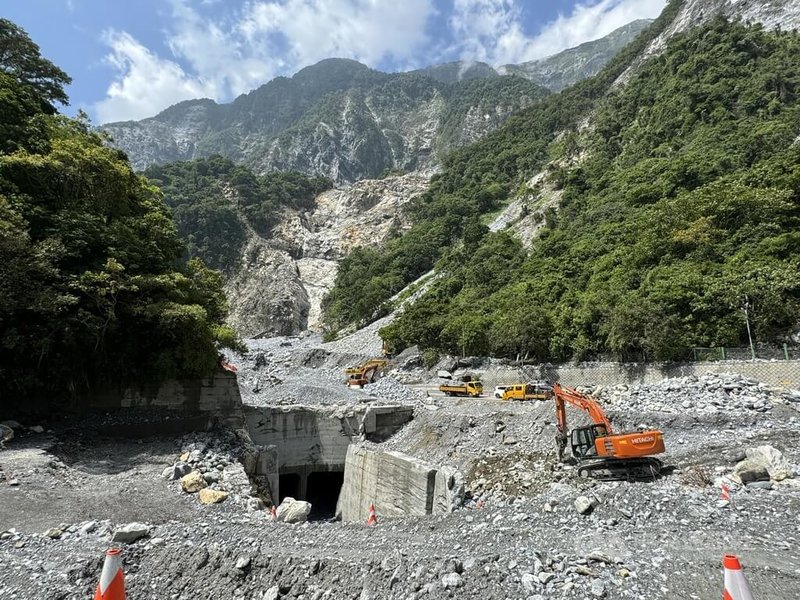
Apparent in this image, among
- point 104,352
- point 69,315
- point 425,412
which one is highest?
point 69,315

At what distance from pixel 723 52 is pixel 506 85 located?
111056mm

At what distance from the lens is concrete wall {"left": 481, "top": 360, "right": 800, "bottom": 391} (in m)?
17.8

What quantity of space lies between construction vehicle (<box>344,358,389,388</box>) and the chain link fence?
865 cm

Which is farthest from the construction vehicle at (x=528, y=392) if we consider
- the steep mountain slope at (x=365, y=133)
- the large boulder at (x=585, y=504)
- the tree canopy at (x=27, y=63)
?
the steep mountain slope at (x=365, y=133)

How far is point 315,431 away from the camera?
21.8 meters

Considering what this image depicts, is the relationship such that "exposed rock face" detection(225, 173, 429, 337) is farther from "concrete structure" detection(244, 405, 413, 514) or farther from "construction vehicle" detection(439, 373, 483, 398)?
"concrete structure" detection(244, 405, 413, 514)

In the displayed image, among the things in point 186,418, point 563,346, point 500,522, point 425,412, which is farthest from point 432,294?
point 500,522

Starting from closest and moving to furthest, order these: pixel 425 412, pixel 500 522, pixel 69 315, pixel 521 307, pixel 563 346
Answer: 1. pixel 500 522
2. pixel 69 315
3. pixel 425 412
4. pixel 563 346
5. pixel 521 307

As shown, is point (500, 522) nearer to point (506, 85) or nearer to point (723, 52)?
point (723, 52)

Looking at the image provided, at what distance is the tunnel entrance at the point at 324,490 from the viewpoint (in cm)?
2347

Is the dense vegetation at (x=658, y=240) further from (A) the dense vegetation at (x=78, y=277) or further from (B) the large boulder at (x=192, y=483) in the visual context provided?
(A) the dense vegetation at (x=78, y=277)

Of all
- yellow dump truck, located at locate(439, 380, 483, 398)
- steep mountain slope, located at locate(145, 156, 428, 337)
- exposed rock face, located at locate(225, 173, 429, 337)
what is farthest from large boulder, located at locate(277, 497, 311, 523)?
steep mountain slope, located at locate(145, 156, 428, 337)

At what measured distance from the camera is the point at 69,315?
14.0 meters

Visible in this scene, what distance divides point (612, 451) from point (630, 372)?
14707 mm
